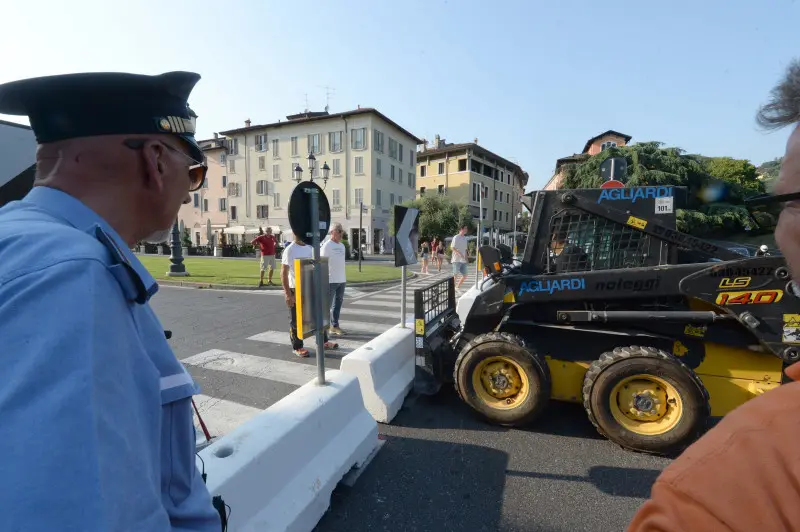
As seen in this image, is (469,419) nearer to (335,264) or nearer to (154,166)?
(154,166)

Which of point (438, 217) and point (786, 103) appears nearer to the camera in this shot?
point (786, 103)

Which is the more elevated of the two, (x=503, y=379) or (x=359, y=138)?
(x=359, y=138)

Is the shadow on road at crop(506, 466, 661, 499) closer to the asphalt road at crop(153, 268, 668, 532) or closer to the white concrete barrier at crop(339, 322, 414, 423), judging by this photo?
the asphalt road at crop(153, 268, 668, 532)

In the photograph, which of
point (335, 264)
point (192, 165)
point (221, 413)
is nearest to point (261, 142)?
point (335, 264)

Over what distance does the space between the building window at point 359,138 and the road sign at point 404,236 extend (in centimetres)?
3821

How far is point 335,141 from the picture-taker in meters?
43.2

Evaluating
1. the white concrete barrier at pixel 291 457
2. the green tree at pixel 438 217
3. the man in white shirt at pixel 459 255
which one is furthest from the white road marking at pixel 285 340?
the green tree at pixel 438 217

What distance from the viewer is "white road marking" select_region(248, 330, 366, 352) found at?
6992 mm

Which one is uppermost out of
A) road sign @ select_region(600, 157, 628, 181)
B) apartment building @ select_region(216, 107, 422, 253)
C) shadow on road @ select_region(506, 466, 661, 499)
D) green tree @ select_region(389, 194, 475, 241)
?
apartment building @ select_region(216, 107, 422, 253)

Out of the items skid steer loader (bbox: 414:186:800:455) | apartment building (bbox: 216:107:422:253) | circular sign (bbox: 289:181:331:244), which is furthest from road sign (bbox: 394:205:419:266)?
apartment building (bbox: 216:107:422:253)

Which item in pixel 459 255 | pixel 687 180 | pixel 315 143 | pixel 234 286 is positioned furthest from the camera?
pixel 315 143

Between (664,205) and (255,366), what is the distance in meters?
5.44

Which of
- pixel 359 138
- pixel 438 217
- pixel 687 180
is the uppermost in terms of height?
pixel 359 138

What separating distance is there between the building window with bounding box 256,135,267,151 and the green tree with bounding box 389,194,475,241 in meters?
19.5
